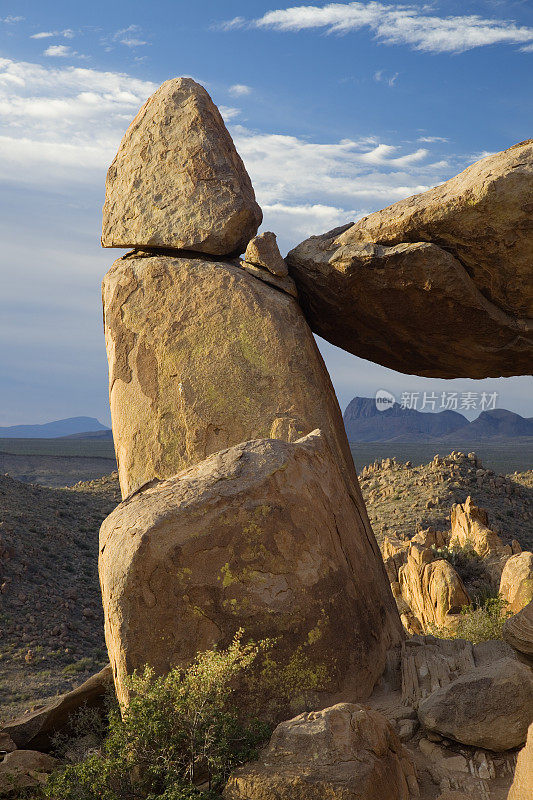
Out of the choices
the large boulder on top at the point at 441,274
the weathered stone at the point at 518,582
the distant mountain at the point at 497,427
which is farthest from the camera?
the distant mountain at the point at 497,427

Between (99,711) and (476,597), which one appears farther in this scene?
(476,597)

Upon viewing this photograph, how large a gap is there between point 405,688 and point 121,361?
210 inches

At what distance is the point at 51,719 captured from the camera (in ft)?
27.9

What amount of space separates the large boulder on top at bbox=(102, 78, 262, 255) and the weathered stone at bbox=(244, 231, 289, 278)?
0.24m

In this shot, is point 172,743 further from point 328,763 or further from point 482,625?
point 482,625

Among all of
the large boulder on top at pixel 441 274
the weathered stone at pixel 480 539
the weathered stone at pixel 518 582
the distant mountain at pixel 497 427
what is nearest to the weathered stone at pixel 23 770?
the large boulder on top at pixel 441 274

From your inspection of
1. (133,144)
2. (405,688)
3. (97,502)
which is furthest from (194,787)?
(97,502)

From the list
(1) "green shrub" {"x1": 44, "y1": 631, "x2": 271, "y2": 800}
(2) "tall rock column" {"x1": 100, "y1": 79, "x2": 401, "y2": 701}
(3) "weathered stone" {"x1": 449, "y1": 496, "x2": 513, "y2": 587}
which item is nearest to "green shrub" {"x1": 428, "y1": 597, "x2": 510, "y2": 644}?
(2) "tall rock column" {"x1": 100, "y1": 79, "x2": 401, "y2": 701}

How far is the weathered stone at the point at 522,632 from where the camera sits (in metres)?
7.45

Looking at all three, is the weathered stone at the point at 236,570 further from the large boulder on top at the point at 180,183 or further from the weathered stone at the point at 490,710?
the large boulder on top at the point at 180,183

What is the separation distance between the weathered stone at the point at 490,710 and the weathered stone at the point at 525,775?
1424mm

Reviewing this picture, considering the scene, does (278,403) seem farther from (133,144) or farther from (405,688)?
(133,144)

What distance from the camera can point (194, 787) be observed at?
17.9 feet

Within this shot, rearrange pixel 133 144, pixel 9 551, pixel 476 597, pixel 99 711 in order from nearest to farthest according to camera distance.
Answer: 1. pixel 99 711
2. pixel 133 144
3. pixel 476 597
4. pixel 9 551
